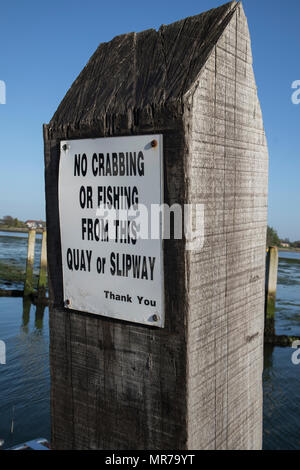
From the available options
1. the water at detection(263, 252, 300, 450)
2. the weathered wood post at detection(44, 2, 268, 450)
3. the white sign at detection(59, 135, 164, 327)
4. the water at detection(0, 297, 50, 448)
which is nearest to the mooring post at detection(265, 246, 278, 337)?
the water at detection(263, 252, 300, 450)

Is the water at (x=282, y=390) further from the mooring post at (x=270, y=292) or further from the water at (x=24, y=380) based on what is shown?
the water at (x=24, y=380)

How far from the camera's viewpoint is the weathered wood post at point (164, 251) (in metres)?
1.62


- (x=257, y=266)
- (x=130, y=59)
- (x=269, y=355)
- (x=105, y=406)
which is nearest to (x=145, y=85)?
(x=130, y=59)

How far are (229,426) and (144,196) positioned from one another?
3.69 feet

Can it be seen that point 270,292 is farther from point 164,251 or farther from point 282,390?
point 164,251

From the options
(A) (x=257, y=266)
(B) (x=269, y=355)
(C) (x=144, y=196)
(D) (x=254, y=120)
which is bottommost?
(B) (x=269, y=355)

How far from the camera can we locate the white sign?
5.47ft

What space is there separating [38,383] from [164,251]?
767cm

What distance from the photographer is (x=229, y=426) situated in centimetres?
188

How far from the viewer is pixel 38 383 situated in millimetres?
8320

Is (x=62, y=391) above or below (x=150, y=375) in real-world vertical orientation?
below

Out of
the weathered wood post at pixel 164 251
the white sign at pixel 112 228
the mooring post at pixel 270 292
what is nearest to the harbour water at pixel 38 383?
the mooring post at pixel 270 292

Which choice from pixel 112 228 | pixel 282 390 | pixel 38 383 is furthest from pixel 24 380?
pixel 112 228
